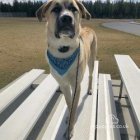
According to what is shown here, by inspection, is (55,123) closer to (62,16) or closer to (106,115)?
(106,115)

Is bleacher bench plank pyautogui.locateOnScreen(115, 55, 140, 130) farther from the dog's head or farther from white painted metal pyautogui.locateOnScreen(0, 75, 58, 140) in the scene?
white painted metal pyautogui.locateOnScreen(0, 75, 58, 140)

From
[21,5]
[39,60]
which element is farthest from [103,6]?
[39,60]

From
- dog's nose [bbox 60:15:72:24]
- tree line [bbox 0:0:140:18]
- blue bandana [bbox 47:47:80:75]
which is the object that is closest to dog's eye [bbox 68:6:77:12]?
dog's nose [bbox 60:15:72:24]

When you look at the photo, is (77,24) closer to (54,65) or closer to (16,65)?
(54,65)

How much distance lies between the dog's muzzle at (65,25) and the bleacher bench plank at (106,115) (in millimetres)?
1401

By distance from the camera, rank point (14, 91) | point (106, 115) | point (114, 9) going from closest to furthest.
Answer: point (106, 115) < point (14, 91) < point (114, 9)

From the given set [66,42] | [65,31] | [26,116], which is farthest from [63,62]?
[26,116]

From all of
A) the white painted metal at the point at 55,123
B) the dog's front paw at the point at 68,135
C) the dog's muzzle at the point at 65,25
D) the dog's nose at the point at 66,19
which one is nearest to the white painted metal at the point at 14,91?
the white painted metal at the point at 55,123

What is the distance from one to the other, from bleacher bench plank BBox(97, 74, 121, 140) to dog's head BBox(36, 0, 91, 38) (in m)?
1.36

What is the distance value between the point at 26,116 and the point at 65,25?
4.46 feet

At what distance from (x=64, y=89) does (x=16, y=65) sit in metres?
5.48

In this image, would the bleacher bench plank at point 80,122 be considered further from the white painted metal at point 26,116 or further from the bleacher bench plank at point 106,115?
the white painted metal at point 26,116

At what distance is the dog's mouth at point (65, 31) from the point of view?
339cm

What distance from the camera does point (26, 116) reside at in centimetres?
399
